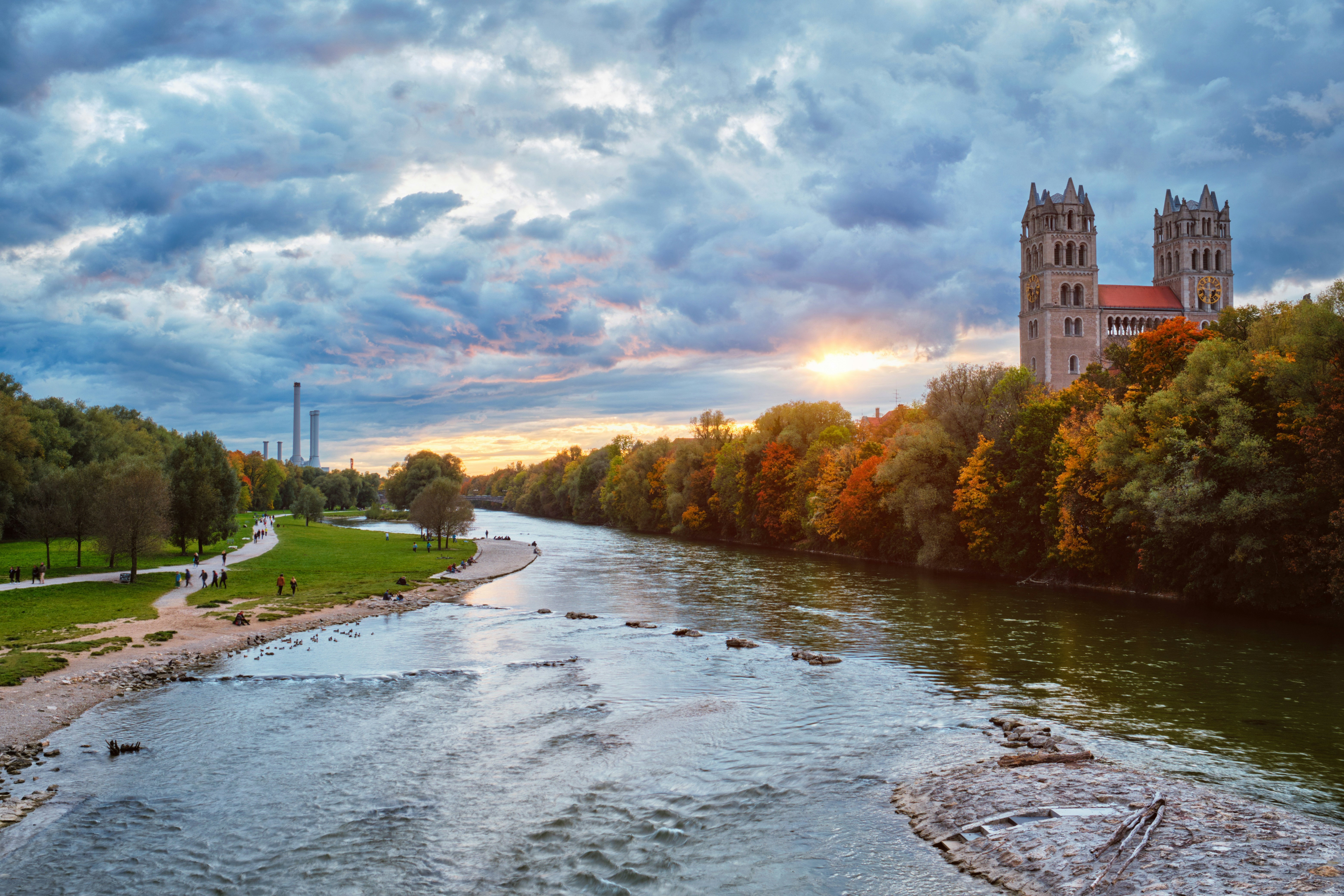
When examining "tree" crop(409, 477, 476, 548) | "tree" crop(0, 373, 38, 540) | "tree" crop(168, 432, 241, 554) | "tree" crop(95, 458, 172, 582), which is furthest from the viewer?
"tree" crop(409, 477, 476, 548)

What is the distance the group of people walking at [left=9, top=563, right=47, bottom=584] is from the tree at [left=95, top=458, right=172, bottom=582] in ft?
11.0

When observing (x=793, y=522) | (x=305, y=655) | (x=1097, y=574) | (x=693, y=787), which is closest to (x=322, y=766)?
(x=693, y=787)

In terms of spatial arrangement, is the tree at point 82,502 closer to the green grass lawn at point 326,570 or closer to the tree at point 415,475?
the green grass lawn at point 326,570

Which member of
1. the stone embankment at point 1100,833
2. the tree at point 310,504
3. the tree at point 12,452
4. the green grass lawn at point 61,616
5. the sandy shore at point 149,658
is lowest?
the stone embankment at point 1100,833

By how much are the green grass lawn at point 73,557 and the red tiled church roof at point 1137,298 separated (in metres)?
143

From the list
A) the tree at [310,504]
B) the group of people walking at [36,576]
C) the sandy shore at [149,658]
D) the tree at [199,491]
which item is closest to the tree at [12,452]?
the tree at [199,491]

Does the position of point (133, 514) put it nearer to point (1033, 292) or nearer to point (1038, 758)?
point (1038, 758)

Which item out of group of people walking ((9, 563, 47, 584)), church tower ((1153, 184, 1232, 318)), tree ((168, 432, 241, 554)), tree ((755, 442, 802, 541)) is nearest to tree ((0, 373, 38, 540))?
tree ((168, 432, 241, 554))

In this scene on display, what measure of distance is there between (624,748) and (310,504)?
4981 inches

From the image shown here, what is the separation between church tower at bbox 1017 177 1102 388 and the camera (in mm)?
143875

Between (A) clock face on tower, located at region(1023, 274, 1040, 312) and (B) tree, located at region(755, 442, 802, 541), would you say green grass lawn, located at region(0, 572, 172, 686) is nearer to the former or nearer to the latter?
(B) tree, located at region(755, 442, 802, 541)

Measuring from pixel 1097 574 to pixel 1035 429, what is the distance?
34.9ft

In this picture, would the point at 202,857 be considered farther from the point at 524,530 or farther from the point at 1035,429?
the point at 524,530

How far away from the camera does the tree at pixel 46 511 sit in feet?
186
